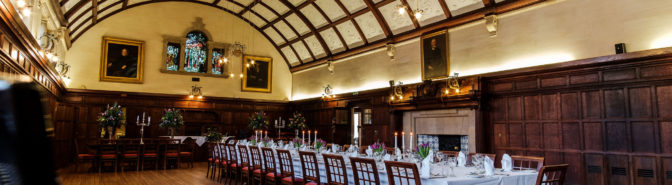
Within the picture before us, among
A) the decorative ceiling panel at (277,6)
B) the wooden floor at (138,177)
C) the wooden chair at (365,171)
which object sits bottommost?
the wooden floor at (138,177)

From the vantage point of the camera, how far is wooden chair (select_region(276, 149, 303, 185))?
6.31 metres

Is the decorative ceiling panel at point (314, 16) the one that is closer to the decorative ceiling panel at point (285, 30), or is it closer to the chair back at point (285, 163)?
the decorative ceiling panel at point (285, 30)

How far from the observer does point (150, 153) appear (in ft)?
38.7

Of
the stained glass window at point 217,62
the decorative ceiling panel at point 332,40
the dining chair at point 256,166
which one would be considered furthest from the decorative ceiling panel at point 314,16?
the dining chair at point 256,166

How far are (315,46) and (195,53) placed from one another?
5012 millimetres

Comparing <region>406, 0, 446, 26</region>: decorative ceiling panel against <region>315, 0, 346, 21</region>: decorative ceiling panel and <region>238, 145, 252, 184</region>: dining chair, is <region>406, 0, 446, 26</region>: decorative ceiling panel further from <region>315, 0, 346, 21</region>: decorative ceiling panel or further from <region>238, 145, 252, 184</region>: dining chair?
<region>238, 145, 252, 184</region>: dining chair

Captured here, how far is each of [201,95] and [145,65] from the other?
238 centimetres

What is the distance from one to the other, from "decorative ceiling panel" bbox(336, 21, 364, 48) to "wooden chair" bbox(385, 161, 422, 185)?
984cm

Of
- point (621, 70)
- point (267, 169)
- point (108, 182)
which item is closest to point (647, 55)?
point (621, 70)

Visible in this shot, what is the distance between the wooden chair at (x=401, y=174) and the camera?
418 centimetres

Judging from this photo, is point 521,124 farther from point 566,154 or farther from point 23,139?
point 23,139

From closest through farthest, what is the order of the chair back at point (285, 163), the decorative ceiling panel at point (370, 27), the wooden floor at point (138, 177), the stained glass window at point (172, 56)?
the chair back at point (285, 163), the wooden floor at point (138, 177), the decorative ceiling panel at point (370, 27), the stained glass window at point (172, 56)

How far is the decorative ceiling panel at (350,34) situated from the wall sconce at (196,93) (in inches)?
253

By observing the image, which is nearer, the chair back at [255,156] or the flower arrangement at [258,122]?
the chair back at [255,156]
